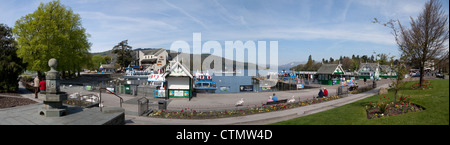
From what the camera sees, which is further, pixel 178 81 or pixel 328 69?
pixel 328 69

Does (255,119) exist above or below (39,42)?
below

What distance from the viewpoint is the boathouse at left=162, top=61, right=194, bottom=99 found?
899 inches

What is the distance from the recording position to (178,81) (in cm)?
2347

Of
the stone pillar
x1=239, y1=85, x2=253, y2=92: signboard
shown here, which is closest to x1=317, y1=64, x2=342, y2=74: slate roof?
x1=239, y1=85, x2=253, y2=92: signboard

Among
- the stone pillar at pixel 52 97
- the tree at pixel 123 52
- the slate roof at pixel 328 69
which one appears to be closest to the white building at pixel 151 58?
the tree at pixel 123 52

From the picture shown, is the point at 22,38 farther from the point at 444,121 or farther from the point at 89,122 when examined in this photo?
the point at 444,121

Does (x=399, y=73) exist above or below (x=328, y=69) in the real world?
below

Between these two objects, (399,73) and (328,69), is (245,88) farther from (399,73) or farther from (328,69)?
(399,73)

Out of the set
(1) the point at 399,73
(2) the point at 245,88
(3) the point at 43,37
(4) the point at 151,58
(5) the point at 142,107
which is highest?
(4) the point at 151,58

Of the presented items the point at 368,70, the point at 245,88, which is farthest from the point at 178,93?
the point at 368,70

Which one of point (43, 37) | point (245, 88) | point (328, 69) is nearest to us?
point (43, 37)
